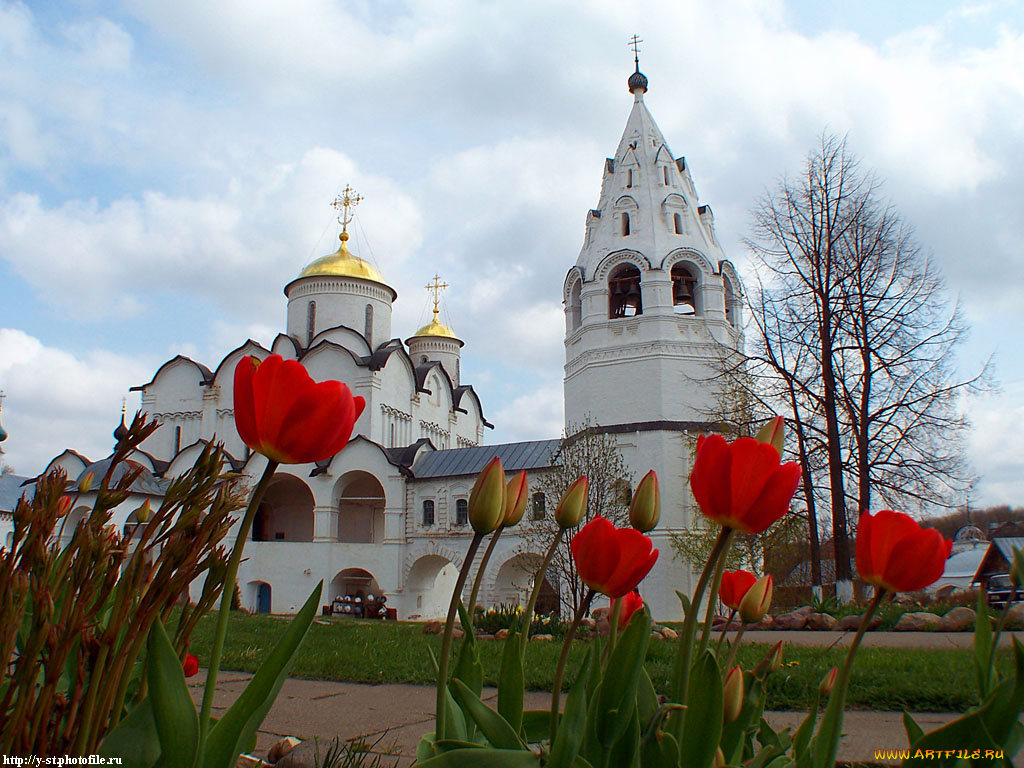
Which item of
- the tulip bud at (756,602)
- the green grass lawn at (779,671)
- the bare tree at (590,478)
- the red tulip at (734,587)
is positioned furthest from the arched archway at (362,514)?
the tulip bud at (756,602)

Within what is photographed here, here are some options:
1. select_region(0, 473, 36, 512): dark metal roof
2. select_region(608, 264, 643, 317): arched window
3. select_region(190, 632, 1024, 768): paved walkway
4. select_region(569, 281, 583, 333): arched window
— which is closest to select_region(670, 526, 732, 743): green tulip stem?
select_region(190, 632, 1024, 768): paved walkway

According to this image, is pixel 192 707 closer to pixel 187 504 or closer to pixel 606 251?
pixel 187 504

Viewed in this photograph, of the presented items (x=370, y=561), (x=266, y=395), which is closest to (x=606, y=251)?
(x=370, y=561)

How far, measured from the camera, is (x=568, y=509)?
4.41 feet

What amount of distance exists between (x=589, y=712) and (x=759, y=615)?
416mm

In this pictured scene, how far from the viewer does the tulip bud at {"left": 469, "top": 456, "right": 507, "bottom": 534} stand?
1.14 metres

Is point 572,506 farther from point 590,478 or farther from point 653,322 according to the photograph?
point 653,322

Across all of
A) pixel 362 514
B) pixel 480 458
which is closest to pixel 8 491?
pixel 362 514

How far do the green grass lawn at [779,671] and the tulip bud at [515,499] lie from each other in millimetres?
2839

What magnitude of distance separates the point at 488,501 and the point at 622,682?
1.03ft

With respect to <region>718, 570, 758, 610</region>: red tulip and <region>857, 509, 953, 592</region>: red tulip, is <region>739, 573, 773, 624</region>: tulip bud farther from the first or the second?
<region>857, 509, 953, 592</region>: red tulip

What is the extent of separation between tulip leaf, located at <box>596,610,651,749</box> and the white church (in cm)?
1758

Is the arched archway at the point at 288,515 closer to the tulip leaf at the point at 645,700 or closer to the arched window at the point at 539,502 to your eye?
the arched window at the point at 539,502

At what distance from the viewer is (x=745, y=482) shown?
109cm
